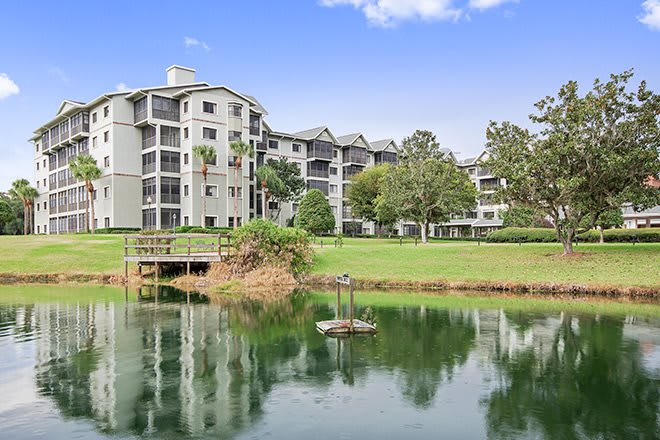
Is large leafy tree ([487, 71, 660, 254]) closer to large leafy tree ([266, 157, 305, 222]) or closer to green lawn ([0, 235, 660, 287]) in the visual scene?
green lawn ([0, 235, 660, 287])

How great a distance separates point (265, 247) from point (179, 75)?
125 ft

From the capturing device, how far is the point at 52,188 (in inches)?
2886

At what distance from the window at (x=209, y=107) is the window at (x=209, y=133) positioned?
188cm

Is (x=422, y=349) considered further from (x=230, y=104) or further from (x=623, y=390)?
(x=230, y=104)

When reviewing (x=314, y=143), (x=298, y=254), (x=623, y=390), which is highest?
(x=314, y=143)

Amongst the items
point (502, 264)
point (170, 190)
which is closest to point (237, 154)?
point (170, 190)

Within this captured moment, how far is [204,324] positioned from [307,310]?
465 centimetres

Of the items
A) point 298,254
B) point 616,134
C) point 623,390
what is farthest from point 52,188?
point 623,390

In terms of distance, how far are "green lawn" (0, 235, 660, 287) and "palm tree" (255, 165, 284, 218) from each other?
23.2 meters

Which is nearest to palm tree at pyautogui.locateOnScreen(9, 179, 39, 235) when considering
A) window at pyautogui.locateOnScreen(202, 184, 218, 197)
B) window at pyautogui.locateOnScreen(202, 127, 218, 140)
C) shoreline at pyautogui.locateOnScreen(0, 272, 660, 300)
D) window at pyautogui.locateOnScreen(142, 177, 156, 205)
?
window at pyautogui.locateOnScreen(142, 177, 156, 205)

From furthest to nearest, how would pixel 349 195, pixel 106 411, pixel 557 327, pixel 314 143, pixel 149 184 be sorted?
pixel 314 143 < pixel 349 195 < pixel 149 184 < pixel 557 327 < pixel 106 411

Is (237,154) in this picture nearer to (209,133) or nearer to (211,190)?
(209,133)

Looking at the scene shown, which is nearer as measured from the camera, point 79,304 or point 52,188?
point 79,304

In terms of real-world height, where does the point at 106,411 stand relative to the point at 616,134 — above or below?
below
